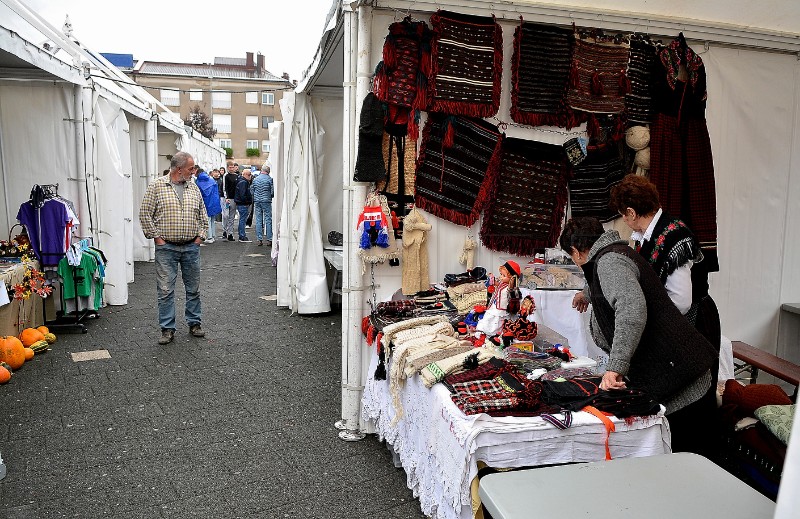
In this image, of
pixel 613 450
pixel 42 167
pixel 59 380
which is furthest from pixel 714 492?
pixel 42 167

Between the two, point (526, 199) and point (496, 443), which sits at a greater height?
point (526, 199)

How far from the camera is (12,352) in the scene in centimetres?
504

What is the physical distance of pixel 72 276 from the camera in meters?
6.34

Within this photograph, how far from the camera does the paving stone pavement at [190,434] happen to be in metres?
3.09

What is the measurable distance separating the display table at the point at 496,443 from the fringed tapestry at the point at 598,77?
2.28 metres

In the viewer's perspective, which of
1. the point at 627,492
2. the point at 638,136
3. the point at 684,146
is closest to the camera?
the point at 627,492

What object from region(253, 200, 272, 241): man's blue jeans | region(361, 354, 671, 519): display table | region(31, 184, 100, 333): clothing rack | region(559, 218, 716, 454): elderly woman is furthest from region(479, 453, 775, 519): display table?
region(253, 200, 272, 241): man's blue jeans

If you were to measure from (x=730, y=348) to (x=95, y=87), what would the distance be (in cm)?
702

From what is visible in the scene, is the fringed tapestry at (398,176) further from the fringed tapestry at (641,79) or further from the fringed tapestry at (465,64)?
the fringed tapestry at (641,79)

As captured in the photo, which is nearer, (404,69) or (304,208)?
(404,69)

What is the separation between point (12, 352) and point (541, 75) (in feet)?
15.6

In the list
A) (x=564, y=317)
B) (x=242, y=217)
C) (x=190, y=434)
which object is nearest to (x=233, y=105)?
(x=242, y=217)

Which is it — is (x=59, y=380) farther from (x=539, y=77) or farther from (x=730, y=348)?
(x=730, y=348)

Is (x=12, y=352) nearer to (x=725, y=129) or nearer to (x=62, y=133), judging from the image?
(x=62, y=133)
